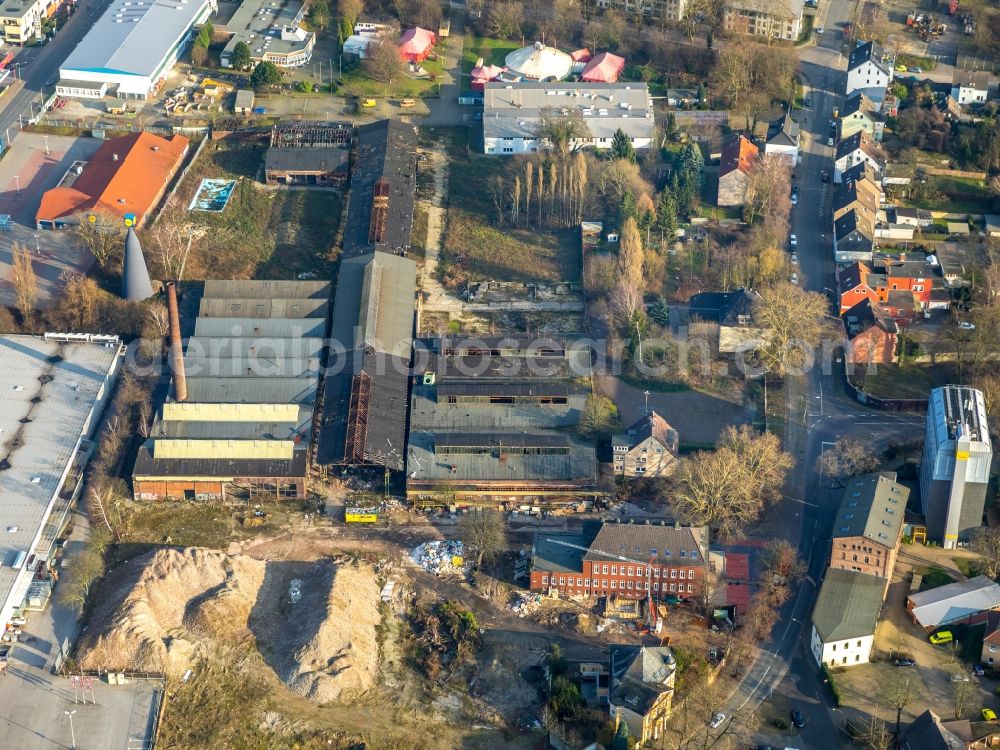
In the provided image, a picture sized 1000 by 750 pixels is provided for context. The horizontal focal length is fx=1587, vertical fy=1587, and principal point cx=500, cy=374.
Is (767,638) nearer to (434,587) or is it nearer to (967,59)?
(434,587)

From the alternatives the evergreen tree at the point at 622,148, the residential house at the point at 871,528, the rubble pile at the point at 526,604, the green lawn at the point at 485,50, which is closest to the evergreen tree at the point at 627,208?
the evergreen tree at the point at 622,148

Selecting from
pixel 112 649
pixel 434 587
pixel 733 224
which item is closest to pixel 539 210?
pixel 733 224

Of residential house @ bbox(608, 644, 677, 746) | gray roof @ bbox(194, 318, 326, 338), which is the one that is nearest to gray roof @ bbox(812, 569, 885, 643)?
residential house @ bbox(608, 644, 677, 746)

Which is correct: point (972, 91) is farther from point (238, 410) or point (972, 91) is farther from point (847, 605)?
point (238, 410)

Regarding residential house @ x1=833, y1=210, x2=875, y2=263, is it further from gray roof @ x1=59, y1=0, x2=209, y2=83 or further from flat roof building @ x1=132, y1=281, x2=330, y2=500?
gray roof @ x1=59, y1=0, x2=209, y2=83

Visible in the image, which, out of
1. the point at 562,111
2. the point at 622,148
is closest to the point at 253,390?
the point at 622,148

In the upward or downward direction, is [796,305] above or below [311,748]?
above
